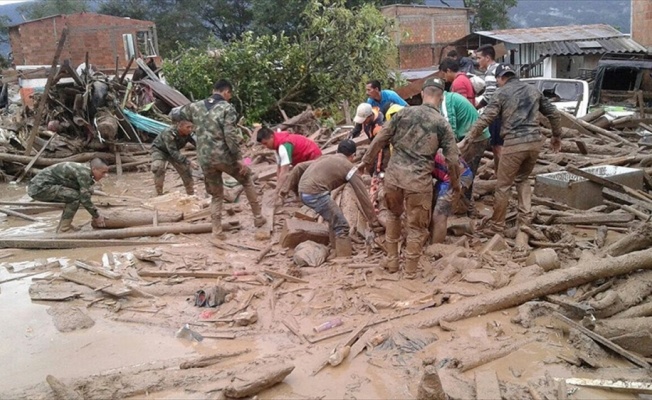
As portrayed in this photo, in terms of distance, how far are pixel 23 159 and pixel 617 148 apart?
13.0m

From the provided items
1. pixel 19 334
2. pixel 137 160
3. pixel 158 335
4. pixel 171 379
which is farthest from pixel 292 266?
pixel 137 160

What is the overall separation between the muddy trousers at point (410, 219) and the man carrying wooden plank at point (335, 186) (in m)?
0.79

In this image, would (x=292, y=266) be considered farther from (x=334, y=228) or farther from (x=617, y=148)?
(x=617, y=148)

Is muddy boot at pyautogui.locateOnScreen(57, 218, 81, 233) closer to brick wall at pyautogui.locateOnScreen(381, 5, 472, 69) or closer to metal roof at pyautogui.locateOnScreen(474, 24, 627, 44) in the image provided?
metal roof at pyautogui.locateOnScreen(474, 24, 627, 44)

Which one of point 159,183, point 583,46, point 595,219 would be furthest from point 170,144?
point 583,46

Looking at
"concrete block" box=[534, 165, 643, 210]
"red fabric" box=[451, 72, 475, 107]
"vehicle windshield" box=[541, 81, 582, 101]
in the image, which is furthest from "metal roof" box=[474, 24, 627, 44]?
"concrete block" box=[534, 165, 643, 210]

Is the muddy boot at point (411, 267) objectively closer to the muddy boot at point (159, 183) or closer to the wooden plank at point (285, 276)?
the wooden plank at point (285, 276)

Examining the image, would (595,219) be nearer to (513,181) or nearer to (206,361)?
(513,181)

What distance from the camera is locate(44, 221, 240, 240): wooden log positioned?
805 centimetres

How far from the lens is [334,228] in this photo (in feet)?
23.2

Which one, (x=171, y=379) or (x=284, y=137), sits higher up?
(x=284, y=137)

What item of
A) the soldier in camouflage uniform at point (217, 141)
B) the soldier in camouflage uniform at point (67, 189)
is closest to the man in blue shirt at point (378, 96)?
the soldier in camouflage uniform at point (217, 141)

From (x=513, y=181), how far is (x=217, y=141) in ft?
13.4

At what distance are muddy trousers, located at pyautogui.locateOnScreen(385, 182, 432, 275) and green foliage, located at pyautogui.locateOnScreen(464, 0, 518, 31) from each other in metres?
32.1
